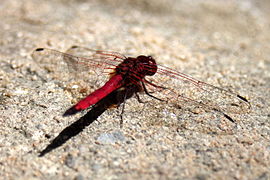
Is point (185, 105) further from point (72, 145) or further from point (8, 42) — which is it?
point (8, 42)

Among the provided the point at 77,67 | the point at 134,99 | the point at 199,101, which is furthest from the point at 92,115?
the point at 199,101

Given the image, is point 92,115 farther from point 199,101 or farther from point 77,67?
point 199,101

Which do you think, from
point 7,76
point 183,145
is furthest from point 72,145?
point 7,76

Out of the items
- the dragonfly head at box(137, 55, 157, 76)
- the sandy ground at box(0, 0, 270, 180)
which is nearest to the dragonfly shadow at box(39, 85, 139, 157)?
the sandy ground at box(0, 0, 270, 180)

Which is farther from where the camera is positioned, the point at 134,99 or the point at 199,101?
the point at 134,99

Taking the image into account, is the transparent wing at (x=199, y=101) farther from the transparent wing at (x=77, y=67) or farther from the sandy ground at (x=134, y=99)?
the transparent wing at (x=77, y=67)

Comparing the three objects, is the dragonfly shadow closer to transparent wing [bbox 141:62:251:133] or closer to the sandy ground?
the sandy ground
